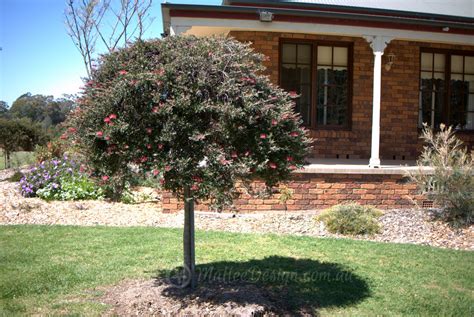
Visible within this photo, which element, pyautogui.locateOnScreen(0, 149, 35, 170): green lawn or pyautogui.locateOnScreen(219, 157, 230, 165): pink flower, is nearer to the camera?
pyautogui.locateOnScreen(219, 157, 230, 165): pink flower

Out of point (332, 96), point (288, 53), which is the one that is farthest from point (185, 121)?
point (332, 96)

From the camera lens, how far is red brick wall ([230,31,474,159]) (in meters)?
11.0

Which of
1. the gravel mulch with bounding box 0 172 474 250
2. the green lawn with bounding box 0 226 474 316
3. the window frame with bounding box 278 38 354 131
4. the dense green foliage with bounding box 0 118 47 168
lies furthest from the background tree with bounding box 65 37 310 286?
the dense green foliage with bounding box 0 118 47 168

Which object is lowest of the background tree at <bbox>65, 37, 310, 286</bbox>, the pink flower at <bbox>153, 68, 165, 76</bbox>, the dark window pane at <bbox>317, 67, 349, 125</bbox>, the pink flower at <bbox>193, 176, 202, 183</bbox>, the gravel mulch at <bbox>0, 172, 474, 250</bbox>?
the gravel mulch at <bbox>0, 172, 474, 250</bbox>

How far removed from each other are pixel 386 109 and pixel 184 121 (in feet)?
28.6

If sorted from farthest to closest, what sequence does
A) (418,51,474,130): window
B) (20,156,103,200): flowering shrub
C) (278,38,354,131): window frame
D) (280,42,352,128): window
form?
(418,51,474,130): window → (280,42,352,128): window → (278,38,354,131): window frame → (20,156,103,200): flowering shrub

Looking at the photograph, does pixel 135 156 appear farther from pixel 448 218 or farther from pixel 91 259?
pixel 448 218

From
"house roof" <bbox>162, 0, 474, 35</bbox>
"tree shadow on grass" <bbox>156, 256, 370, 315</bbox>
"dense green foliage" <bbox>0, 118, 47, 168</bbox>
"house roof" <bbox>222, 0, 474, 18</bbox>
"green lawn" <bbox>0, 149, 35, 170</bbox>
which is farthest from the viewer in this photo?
"dense green foliage" <bbox>0, 118, 47, 168</bbox>

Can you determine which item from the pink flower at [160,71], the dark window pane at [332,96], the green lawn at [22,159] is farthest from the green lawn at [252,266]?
the green lawn at [22,159]

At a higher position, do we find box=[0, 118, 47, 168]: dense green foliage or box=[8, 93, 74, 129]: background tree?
box=[8, 93, 74, 129]: background tree

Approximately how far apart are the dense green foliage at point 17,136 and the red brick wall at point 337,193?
9.39 m

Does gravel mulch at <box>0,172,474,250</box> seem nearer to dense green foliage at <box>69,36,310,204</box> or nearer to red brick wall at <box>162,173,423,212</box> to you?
red brick wall at <box>162,173,423,212</box>

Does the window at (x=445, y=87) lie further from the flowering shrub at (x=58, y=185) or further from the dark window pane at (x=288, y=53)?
the flowering shrub at (x=58, y=185)

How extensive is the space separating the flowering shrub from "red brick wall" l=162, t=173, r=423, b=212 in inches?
90.5
